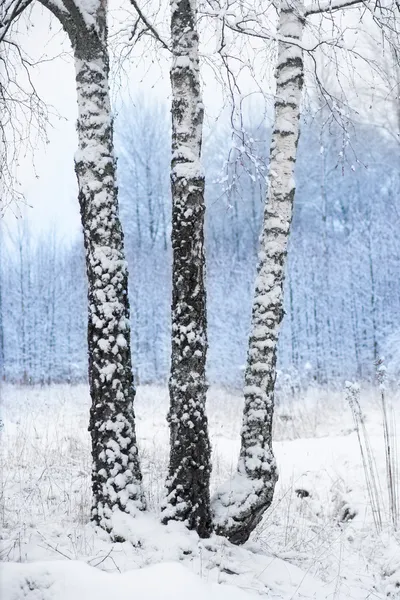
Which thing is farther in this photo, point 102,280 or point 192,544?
point 102,280

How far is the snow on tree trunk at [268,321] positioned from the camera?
3850mm

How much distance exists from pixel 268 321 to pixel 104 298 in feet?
4.13

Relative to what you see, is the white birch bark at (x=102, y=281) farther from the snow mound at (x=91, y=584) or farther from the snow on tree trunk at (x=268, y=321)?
the snow mound at (x=91, y=584)

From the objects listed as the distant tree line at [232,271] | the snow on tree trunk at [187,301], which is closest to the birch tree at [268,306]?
the snow on tree trunk at [187,301]

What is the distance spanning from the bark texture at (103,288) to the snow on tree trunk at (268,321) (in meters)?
0.73

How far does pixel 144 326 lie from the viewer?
22.7 meters

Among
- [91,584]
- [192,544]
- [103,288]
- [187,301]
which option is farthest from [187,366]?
[91,584]

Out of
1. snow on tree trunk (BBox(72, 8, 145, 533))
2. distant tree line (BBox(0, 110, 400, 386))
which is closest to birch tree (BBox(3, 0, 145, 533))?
snow on tree trunk (BBox(72, 8, 145, 533))

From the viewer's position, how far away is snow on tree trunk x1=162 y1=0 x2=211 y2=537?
364 centimetres

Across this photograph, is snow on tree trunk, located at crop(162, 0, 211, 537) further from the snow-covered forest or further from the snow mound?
the snow mound

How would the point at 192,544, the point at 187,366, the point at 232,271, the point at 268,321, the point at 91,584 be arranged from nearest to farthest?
the point at 91,584 → the point at 192,544 → the point at 187,366 → the point at 268,321 → the point at 232,271

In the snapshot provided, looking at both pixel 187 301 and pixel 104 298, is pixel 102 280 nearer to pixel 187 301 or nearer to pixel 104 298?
pixel 104 298

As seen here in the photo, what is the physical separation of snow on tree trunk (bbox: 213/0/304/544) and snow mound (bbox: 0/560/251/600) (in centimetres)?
140

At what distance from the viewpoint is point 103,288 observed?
379 cm
